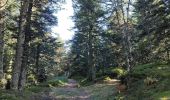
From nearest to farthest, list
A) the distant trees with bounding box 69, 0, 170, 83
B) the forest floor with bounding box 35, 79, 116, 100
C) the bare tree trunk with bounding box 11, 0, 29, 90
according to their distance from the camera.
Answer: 1. the bare tree trunk with bounding box 11, 0, 29, 90
2. the forest floor with bounding box 35, 79, 116, 100
3. the distant trees with bounding box 69, 0, 170, 83

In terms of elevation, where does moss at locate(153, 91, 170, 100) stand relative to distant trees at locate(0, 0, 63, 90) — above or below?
below

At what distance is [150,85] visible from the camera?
18.9 m

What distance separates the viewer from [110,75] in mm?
41688

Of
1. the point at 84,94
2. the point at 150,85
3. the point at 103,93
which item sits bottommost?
the point at 84,94

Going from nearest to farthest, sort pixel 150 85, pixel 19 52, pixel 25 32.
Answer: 1. pixel 19 52
2. pixel 150 85
3. pixel 25 32

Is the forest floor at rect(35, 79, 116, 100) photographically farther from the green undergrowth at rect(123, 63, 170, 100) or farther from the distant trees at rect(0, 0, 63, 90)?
the distant trees at rect(0, 0, 63, 90)

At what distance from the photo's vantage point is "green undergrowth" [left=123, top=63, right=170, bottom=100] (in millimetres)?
16016

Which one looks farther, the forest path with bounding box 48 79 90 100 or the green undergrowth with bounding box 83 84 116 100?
the forest path with bounding box 48 79 90 100

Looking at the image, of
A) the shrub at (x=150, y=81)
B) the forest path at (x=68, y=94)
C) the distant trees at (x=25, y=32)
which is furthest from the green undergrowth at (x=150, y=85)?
the distant trees at (x=25, y=32)

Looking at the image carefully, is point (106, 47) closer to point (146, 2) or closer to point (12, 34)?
point (146, 2)

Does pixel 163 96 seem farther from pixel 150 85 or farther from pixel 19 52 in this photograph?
pixel 19 52

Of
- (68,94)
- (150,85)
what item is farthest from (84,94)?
(150,85)

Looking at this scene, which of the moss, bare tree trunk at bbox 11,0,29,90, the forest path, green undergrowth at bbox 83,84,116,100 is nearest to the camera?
the moss

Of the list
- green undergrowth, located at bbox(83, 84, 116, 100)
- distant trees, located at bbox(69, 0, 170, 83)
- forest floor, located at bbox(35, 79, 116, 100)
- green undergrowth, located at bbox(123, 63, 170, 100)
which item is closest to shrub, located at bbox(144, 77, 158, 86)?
green undergrowth, located at bbox(123, 63, 170, 100)
